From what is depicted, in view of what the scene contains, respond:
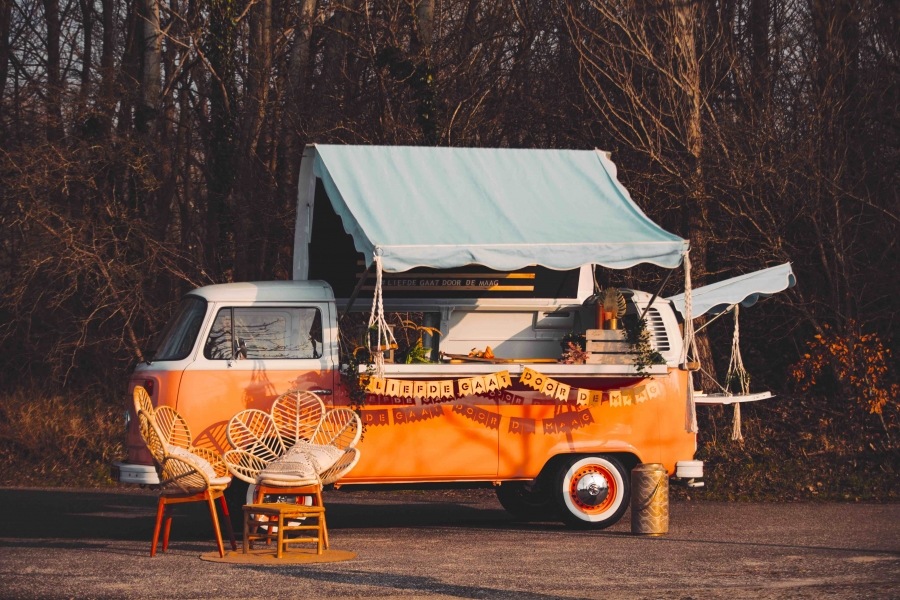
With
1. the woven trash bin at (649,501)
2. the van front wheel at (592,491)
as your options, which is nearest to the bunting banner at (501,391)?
the van front wheel at (592,491)

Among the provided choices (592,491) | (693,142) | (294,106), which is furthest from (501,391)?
(294,106)

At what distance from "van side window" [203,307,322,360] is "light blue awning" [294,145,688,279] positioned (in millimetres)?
876

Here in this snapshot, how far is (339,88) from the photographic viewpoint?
66.1 feet

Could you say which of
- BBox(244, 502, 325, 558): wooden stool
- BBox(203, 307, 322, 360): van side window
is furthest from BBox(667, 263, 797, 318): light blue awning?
BBox(244, 502, 325, 558): wooden stool

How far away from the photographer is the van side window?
1136 cm

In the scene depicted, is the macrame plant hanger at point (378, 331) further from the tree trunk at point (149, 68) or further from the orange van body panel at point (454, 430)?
the tree trunk at point (149, 68)

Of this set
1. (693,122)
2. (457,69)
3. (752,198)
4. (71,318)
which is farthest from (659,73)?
(71,318)

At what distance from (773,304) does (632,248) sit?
876 cm

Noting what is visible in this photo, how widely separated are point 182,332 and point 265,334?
0.70 m

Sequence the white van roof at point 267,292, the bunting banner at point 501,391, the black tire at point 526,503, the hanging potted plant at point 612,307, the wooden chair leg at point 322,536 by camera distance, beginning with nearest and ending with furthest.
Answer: the wooden chair leg at point 322,536
the bunting banner at point 501,391
the white van roof at point 267,292
the hanging potted plant at point 612,307
the black tire at point 526,503

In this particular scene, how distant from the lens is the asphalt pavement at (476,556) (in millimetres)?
8562

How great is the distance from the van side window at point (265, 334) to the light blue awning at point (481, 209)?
2.87 ft

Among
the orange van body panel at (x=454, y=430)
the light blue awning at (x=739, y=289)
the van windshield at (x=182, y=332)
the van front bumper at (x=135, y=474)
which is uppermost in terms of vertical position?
the light blue awning at (x=739, y=289)

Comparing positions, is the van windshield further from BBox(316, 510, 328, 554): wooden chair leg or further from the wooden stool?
BBox(316, 510, 328, 554): wooden chair leg
